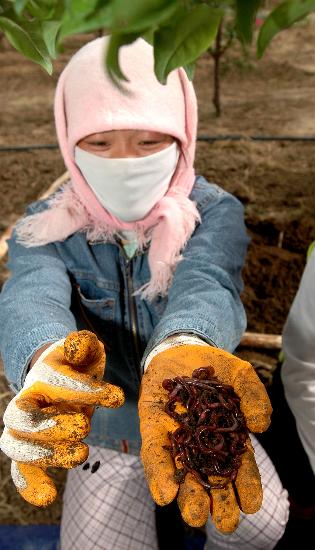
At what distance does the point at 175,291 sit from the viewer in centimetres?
169

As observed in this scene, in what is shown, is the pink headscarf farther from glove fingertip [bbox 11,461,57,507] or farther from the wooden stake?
the wooden stake

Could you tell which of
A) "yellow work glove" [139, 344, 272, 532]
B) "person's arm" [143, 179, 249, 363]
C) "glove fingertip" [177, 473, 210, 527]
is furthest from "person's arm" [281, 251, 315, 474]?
"glove fingertip" [177, 473, 210, 527]

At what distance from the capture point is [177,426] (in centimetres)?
124

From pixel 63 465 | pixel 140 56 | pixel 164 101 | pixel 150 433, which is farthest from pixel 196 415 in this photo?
pixel 140 56

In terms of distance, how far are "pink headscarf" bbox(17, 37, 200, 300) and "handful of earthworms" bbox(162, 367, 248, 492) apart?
0.62 metres

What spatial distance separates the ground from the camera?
367 cm

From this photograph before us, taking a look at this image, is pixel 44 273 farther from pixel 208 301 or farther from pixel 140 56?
pixel 140 56

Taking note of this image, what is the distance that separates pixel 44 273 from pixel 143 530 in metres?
1.03

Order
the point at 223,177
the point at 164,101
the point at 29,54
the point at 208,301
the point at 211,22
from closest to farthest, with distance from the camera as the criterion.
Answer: the point at 211,22 → the point at 29,54 → the point at 208,301 → the point at 164,101 → the point at 223,177

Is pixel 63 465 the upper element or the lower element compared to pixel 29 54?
lower

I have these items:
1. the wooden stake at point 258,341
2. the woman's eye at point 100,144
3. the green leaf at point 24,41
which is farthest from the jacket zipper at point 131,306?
the green leaf at point 24,41

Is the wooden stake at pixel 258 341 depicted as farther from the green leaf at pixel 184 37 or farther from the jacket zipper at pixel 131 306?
the green leaf at pixel 184 37

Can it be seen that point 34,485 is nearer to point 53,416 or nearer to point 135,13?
point 53,416

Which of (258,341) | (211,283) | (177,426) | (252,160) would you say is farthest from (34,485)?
(252,160)
